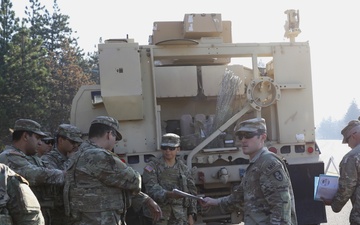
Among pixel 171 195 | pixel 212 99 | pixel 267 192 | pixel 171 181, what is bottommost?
pixel 171 195

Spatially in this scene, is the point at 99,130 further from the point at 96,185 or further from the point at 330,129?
the point at 330,129

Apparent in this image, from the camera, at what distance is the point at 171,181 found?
5473mm

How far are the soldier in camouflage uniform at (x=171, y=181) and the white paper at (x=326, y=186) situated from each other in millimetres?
1409

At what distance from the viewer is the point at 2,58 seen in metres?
19.5

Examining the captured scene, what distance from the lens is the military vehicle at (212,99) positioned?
5.95 metres

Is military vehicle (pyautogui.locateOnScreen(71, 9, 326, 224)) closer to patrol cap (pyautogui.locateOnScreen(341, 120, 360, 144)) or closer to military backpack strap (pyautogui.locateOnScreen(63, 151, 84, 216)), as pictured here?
patrol cap (pyautogui.locateOnScreen(341, 120, 360, 144))

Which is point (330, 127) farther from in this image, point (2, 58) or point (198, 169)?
point (198, 169)

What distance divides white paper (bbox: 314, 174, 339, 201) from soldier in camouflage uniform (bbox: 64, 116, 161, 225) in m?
1.73

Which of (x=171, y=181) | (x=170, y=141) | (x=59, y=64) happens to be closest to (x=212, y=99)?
(x=170, y=141)

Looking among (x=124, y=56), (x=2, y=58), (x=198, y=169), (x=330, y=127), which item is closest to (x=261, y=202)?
(x=198, y=169)

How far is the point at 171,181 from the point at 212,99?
1870 millimetres

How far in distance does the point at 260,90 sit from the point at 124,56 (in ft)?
5.63

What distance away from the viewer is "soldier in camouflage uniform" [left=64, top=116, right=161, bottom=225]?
4020 millimetres

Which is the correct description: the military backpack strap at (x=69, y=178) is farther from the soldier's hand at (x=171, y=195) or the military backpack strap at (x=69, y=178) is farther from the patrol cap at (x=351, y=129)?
the patrol cap at (x=351, y=129)
